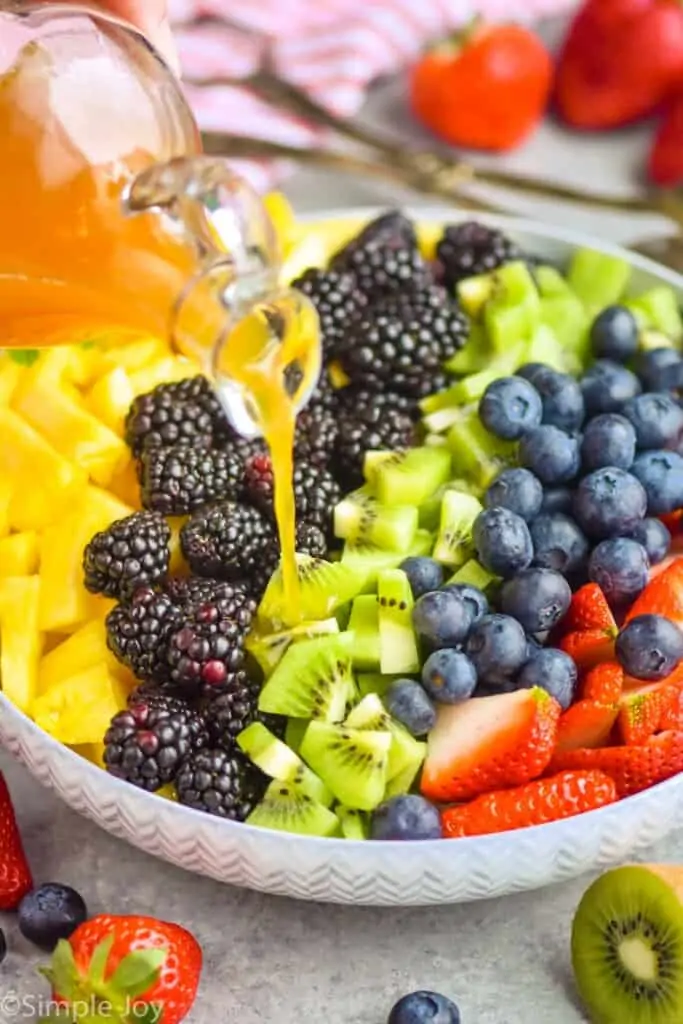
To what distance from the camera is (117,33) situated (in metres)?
1.25

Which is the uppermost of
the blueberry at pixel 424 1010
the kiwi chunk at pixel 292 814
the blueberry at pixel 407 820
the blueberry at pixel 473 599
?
the blueberry at pixel 473 599

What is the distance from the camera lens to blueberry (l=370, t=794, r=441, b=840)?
1.24 meters

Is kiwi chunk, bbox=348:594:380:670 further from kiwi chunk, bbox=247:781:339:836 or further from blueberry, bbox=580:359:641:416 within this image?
blueberry, bbox=580:359:641:416

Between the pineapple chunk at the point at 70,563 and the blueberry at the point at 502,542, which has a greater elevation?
the blueberry at the point at 502,542

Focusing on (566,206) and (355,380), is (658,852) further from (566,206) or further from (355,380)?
(566,206)

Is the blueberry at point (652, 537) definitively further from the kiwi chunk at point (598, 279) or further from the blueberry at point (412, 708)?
the kiwi chunk at point (598, 279)

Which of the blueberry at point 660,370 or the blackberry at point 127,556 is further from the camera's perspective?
the blueberry at point 660,370

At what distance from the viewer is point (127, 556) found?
4.37ft

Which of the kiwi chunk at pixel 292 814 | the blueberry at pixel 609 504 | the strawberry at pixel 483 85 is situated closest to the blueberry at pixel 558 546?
the blueberry at pixel 609 504

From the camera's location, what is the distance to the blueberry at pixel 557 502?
1473 mm

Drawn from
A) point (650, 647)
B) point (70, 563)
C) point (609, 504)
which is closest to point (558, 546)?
point (609, 504)

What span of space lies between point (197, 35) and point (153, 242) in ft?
4.63

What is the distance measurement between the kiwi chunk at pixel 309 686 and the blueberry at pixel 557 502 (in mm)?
298

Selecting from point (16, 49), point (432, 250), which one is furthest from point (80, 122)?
point (432, 250)
